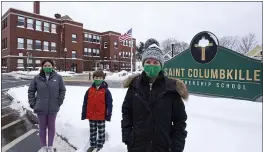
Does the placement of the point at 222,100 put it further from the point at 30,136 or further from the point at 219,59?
the point at 30,136

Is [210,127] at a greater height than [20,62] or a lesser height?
lesser

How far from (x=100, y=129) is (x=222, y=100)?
5.20 meters

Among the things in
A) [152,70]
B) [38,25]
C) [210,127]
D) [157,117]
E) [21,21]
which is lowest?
[210,127]

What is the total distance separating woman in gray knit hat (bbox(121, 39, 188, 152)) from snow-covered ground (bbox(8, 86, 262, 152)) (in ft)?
6.74

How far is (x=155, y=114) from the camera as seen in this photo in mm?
2244

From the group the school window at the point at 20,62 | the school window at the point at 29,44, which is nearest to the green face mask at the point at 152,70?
the school window at the point at 20,62

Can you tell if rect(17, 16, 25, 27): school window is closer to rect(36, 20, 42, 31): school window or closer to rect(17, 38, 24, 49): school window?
rect(17, 38, 24, 49): school window

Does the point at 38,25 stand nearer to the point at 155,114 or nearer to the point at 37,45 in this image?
the point at 37,45

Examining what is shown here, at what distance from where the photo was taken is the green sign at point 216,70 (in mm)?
5578

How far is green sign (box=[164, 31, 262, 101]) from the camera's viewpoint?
5.58 meters

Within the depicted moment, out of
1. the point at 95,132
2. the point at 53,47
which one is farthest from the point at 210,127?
the point at 53,47

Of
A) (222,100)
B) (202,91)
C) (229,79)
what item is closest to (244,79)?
(229,79)

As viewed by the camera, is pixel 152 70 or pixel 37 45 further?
pixel 37 45

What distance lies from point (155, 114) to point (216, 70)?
15.3 feet
